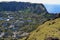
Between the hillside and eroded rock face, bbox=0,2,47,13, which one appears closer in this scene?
the hillside

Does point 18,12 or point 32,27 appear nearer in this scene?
point 32,27

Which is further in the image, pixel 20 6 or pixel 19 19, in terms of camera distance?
pixel 20 6

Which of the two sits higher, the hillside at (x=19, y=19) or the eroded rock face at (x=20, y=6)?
the eroded rock face at (x=20, y=6)

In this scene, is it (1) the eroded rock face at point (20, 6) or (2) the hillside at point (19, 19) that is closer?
(2) the hillside at point (19, 19)

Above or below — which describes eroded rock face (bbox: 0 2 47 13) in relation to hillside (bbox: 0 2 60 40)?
above

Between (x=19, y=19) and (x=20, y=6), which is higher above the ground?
(x=20, y=6)

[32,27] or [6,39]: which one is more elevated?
[32,27]

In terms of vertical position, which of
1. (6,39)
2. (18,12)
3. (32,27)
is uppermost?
(18,12)

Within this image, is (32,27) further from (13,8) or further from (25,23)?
(13,8)

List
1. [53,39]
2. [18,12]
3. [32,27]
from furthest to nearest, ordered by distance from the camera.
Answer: [18,12]
[32,27]
[53,39]

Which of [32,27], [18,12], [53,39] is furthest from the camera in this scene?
[18,12]

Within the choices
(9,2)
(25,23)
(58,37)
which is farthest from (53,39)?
(9,2)
